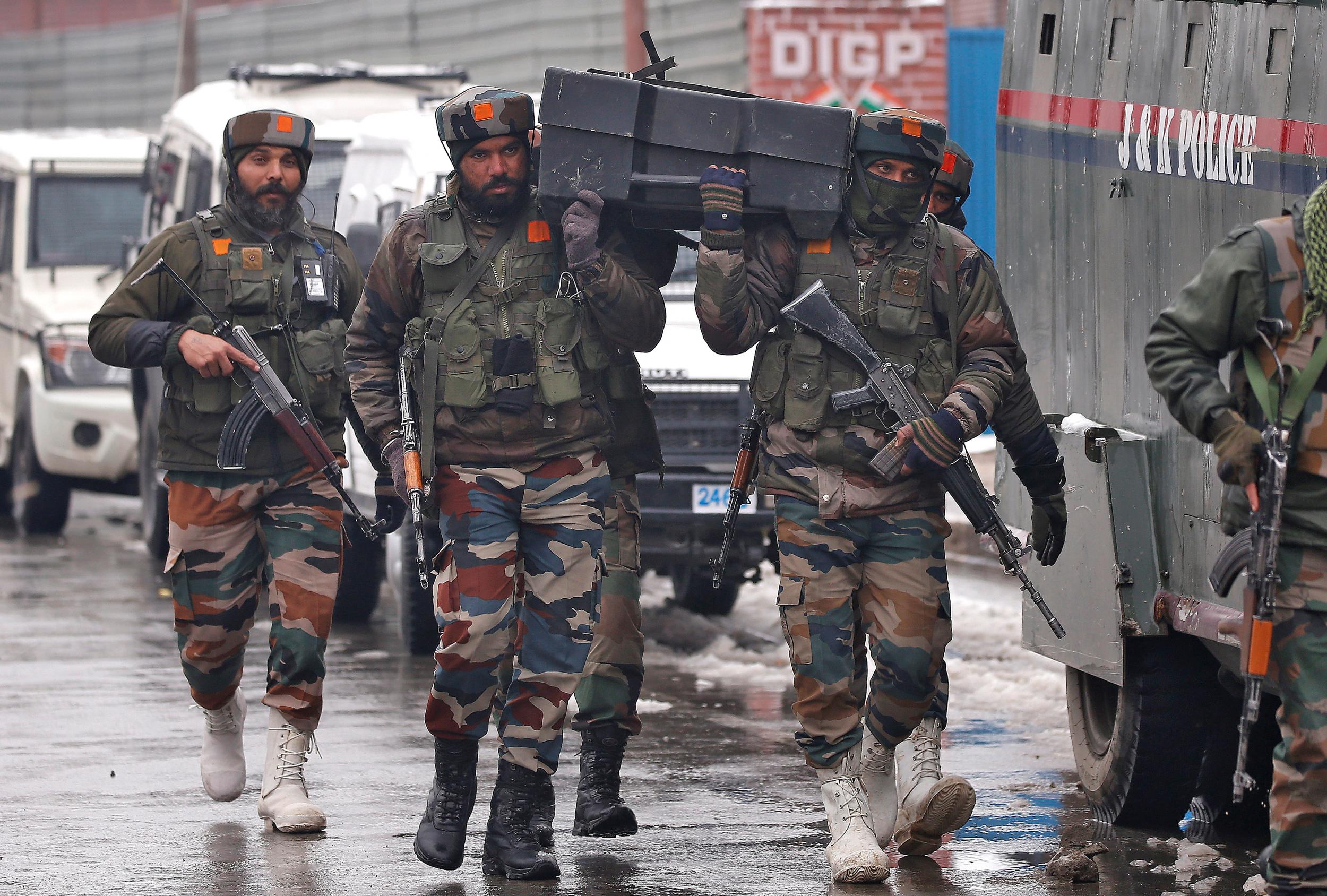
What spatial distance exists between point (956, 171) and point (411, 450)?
1.91m

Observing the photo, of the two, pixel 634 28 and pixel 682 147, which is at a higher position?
pixel 634 28

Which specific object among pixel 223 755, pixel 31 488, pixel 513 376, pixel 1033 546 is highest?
pixel 513 376

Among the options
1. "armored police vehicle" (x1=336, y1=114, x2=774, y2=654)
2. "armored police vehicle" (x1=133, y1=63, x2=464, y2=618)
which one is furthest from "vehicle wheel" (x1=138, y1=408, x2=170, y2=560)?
"armored police vehicle" (x1=336, y1=114, x2=774, y2=654)

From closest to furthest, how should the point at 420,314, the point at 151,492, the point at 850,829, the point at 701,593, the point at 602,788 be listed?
the point at 850,829, the point at 420,314, the point at 602,788, the point at 701,593, the point at 151,492

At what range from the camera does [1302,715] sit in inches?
177

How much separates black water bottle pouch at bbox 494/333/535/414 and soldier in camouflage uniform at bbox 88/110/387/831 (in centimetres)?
96

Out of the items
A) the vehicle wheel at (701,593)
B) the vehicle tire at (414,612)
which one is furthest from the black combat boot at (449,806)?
the vehicle wheel at (701,593)

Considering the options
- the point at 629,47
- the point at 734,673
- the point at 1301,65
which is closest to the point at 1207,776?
the point at 1301,65

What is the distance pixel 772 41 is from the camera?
17766 mm

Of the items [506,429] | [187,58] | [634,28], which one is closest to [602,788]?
[506,429]

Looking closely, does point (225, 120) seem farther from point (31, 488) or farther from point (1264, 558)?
point (1264, 558)

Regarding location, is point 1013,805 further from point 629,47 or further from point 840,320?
point 629,47

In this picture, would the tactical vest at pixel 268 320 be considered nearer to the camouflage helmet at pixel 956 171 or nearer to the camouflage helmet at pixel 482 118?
the camouflage helmet at pixel 482 118

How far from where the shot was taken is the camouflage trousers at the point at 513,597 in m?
5.74
